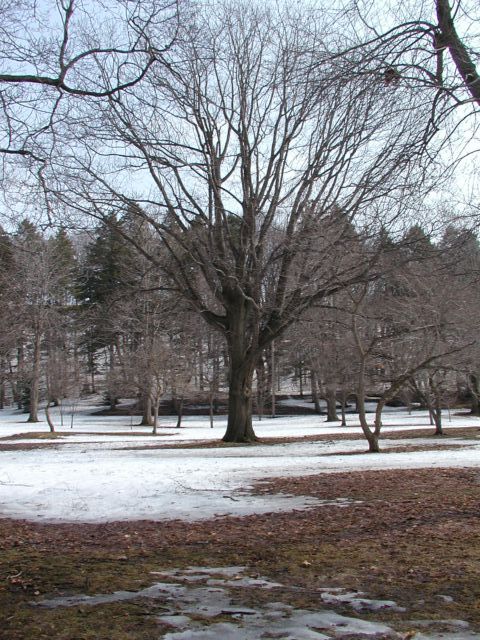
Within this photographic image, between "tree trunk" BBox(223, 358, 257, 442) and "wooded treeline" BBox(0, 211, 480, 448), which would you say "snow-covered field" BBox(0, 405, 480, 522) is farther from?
"tree trunk" BBox(223, 358, 257, 442)

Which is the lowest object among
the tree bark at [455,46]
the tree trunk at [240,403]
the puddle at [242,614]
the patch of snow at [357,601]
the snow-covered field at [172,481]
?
the snow-covered field at [172,481]

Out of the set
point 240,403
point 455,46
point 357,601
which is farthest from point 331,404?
point 357,601

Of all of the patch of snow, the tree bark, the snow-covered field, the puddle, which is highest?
the tree bark

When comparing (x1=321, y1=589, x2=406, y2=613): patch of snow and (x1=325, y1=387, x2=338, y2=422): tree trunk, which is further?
(x1=325, y1=387, x2=338, y2=422): tree trunk

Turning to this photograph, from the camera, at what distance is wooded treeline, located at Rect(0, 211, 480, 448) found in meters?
19.4

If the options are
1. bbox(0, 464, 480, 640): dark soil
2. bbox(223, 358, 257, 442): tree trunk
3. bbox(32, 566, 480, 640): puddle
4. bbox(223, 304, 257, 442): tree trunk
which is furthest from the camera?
bbox(223, 358, 257, 442): tree trunk

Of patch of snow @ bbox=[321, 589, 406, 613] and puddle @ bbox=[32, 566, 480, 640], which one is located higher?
puddle @ bbox=[32, 566, 480, 640]

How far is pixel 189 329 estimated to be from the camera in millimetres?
40594

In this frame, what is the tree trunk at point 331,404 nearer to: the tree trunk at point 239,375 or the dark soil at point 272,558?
the tree trunk at point 239,375

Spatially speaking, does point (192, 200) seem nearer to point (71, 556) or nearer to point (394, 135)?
point (394, 135)

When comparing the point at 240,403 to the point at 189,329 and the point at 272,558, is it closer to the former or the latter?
the point at 272,558

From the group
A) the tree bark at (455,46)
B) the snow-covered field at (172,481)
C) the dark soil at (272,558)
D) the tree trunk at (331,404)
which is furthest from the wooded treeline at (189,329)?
the tree bark at (455,46)

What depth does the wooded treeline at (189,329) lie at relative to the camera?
1938cm

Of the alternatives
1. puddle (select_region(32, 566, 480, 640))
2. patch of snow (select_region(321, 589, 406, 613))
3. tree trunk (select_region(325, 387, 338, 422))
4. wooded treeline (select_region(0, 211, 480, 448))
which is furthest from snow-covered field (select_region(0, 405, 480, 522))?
tree trunk (select_region(325, 387, 338, 422))
